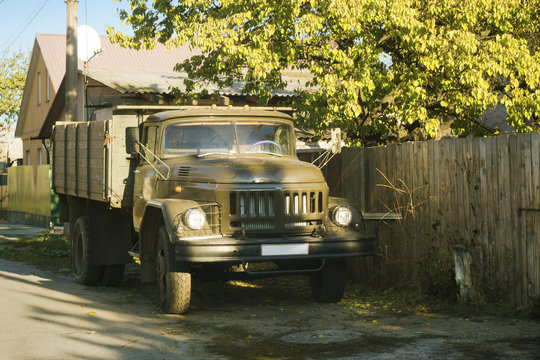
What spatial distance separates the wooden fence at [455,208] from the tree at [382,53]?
2370 millimetres

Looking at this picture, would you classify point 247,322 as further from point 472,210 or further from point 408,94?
point 408,94

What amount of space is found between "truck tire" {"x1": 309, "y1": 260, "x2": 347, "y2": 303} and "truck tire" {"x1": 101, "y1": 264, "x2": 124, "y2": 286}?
3279 mm

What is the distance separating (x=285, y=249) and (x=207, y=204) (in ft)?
3.10

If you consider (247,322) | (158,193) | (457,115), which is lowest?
(247,322)

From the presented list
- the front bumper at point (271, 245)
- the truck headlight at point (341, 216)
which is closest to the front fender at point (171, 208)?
the front bumper at point (271, 245)

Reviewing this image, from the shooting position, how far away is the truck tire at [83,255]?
11180mm

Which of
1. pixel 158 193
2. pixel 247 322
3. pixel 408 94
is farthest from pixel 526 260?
pixel 408 94

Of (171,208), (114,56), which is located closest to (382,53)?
(171,208)

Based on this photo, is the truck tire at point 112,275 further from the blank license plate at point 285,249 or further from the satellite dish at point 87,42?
the satellite dish at point 87,42

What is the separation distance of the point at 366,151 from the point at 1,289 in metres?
5.20

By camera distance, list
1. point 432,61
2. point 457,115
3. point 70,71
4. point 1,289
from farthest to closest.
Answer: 1. point 70,71
2. point 457,115
3. point 432,61
4. point 1,289

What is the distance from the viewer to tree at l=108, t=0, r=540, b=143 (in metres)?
12.8

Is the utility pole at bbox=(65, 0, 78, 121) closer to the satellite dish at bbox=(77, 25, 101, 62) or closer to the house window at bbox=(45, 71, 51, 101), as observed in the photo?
the satellite dish at bbox=(77, 25, 101, 62)

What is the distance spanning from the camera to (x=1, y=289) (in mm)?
10547
